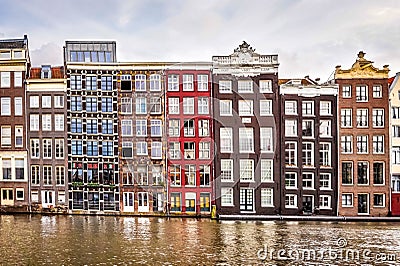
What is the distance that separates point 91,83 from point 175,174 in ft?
42.8

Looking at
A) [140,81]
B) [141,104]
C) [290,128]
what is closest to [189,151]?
[141,104]

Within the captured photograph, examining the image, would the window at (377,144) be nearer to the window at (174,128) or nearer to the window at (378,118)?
the window at (378,118)

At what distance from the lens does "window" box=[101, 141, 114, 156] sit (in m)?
48.2

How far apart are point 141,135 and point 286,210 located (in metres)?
16.9

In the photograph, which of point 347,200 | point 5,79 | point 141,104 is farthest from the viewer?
point 5,79

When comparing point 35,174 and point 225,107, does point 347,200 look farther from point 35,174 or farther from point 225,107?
point 35,174

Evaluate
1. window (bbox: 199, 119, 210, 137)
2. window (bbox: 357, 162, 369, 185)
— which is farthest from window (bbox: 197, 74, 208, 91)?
window (bbox: 357, 162, 369, 185)

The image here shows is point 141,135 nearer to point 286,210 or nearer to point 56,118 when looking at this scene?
point 56,118

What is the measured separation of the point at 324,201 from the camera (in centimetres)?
4712

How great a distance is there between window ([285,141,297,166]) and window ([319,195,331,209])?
4.44 meters

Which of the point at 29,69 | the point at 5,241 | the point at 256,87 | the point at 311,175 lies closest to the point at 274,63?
the point at 256,87

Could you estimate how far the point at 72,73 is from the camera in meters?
48.2

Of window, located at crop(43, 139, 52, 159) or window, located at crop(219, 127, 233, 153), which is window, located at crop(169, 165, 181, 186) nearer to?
window, located at crop(219, 127, 233, 153)

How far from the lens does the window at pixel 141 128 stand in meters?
48.3
